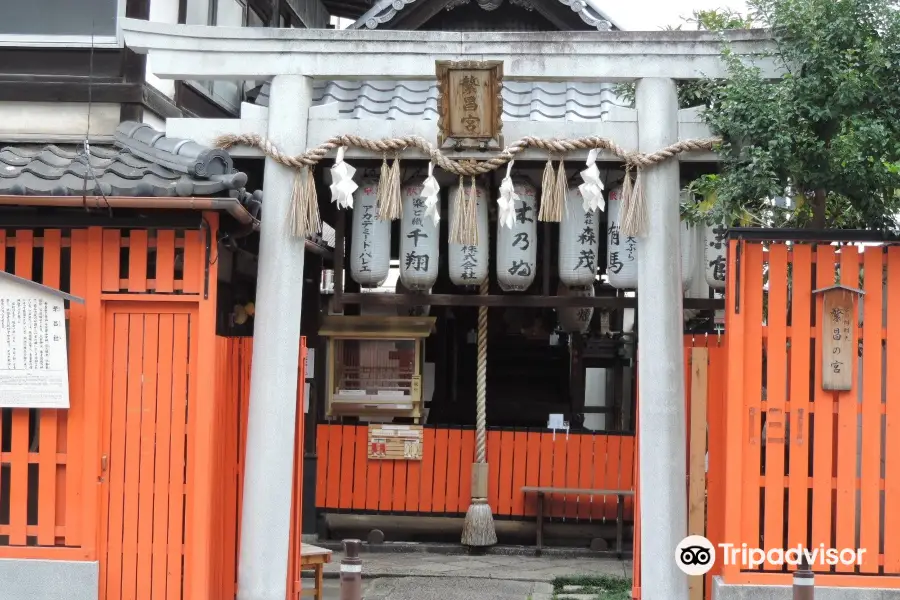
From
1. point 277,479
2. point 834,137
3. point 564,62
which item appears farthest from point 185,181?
point 834,137

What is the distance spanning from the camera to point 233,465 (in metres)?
10.4

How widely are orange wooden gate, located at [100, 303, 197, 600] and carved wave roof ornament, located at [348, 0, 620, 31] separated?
665 centimetres

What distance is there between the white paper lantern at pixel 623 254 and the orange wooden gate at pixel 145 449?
4773 millimetres

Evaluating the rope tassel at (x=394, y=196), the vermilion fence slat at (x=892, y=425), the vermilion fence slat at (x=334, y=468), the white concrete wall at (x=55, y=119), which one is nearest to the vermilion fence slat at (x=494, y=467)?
the vermilion fence slat at (x=334, y=468)

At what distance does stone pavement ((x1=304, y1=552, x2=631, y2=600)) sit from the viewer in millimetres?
11945

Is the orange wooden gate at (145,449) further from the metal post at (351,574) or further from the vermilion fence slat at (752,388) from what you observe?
the vermilion fence slat at (752,388)

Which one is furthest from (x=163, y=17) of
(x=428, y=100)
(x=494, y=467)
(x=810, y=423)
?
(x=810, y=423)

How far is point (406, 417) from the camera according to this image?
15.5m

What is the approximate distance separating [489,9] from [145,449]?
27.6 feet

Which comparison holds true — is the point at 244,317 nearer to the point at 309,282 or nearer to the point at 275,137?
the point at 309,282

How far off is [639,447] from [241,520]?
11.8 ft

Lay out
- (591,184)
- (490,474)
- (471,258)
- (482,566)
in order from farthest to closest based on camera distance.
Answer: (490,474) < (482,566) < (471,258) < (591,184)

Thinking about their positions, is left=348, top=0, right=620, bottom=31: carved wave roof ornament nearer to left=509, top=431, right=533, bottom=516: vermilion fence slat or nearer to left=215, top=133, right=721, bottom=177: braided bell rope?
left=215, top=133, right=721, bottom=177: braided bell rope

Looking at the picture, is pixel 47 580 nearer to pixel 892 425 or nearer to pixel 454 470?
pixel 454 470
